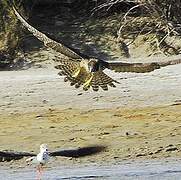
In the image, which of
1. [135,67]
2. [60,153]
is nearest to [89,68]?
[135,67]

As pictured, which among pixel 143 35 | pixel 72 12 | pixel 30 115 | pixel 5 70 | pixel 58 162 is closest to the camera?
pixel 58 162

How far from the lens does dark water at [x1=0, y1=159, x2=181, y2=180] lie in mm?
8859

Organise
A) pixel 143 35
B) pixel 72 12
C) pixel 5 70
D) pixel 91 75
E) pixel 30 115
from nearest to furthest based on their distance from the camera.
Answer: pixel 91 75 < pixel 30 115 < pixel 5 70 < pixel 143 35 < pixel 72 12

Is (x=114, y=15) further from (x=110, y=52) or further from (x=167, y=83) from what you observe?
(x=167, y=83)

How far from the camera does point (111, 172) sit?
9.17 m

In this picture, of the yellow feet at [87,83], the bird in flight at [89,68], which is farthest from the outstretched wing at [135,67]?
the yellow feet at [87,83]

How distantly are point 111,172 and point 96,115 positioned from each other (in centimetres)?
235

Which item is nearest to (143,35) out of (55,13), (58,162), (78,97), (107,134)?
(55,13)

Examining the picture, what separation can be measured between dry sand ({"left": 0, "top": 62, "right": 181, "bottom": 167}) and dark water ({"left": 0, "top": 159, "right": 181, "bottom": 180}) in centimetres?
25

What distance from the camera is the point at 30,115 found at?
453 inches

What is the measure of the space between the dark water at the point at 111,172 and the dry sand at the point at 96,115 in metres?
0.25

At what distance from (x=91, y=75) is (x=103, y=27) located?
8.72 meters

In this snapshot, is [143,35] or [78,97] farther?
[143,35]

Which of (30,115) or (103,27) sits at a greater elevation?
(103,27)
